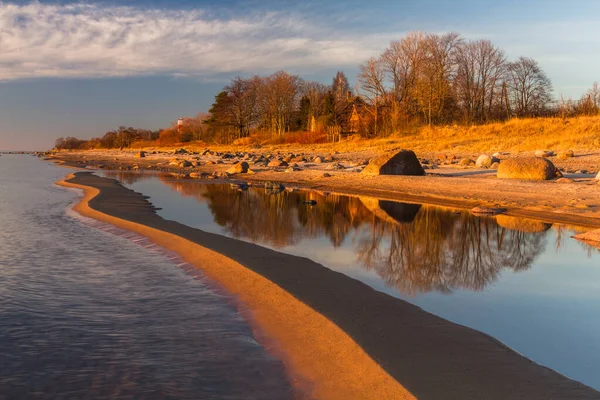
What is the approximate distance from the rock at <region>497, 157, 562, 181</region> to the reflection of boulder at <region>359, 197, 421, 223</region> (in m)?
5.56

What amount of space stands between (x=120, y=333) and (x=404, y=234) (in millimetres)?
7164

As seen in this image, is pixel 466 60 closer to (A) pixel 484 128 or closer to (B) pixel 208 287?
(A) pixel 484 128

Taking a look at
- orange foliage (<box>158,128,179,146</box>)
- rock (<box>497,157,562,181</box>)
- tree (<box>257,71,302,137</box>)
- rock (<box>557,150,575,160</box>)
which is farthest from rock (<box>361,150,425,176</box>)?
orange foliage (<box>158,128,179,146</box>)

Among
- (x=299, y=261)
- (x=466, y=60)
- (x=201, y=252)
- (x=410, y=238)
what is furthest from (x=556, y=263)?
(x=466, y=60)

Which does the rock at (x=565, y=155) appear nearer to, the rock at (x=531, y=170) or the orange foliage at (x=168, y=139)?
the rock at (x=531, y=170)

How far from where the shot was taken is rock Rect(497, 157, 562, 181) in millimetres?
17659

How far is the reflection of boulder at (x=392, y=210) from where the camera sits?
12.8 metres

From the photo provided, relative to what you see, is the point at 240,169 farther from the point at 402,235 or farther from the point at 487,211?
the point at 402,235

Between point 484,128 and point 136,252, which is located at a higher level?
point 484,128

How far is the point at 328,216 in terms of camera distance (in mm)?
13234

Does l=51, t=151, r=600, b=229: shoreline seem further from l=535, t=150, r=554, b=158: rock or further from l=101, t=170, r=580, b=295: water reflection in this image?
l=535, t=150, r=554, b=158: rock

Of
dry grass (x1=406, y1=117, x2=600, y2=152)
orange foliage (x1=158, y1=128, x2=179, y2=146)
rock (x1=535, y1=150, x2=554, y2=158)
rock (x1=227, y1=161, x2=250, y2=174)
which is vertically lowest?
rock (x1=227, y1=161, x2=250, y2=174)

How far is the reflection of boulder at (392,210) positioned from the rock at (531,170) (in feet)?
18.2

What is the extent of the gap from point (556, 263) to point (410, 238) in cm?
289
